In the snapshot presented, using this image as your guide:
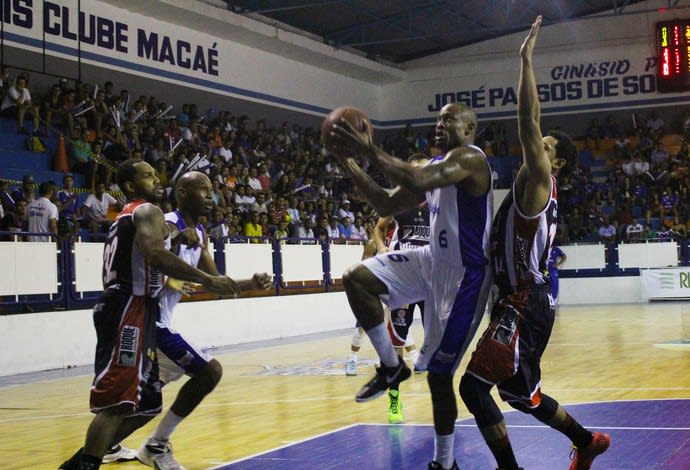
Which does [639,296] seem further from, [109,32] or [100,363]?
[100,363]

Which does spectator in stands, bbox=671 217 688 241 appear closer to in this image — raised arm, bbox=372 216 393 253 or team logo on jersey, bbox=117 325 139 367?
raised arm, bbox=372 216 393 253

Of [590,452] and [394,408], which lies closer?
[590,452]

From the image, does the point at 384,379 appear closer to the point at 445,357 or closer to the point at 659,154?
the point at 445,357

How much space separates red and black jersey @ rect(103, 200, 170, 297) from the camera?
5.29 metres

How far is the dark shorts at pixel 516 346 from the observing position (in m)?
4.95

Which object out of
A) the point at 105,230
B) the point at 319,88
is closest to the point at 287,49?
the point at 319,88

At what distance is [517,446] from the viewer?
645 centimetres

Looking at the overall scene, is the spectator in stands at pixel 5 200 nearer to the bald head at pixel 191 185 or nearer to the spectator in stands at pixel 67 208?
the spectator in stands at pixel 67 208

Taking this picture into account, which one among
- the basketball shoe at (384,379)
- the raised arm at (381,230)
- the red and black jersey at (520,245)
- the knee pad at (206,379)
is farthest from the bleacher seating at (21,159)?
the red and black jersey at (520,245)

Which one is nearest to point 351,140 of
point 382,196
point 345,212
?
point 382,196

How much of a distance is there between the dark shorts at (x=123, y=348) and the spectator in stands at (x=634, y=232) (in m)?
21.1

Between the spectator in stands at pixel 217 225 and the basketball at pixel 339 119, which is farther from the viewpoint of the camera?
the spectator in stands at pixel 217 225

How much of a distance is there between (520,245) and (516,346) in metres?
0.53

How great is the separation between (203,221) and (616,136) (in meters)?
16.8
